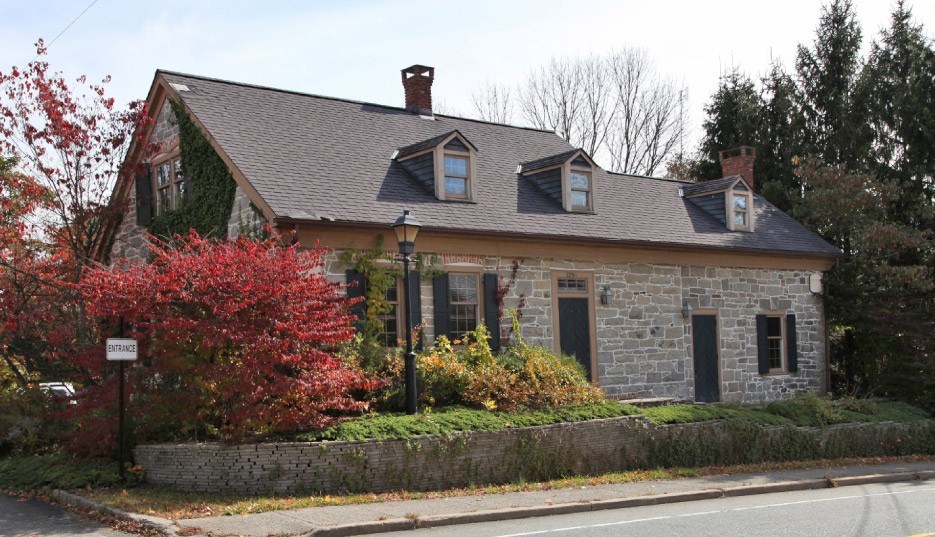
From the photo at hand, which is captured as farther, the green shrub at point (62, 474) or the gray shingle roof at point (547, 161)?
the gray shingle roof at point (547, 161)

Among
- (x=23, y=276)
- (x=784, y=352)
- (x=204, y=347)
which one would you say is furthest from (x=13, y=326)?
(x=784, y=352)

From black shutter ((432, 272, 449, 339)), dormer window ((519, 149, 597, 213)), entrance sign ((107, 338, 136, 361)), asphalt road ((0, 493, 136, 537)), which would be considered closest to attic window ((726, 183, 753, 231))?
dormer window ((519, 149, 597, 213))

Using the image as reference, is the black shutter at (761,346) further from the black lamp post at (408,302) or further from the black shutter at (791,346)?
the black lamp post at (408,302)

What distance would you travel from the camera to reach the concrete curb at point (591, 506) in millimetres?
9000

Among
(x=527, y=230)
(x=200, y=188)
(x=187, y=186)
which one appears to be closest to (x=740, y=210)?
(x=527, y=230)

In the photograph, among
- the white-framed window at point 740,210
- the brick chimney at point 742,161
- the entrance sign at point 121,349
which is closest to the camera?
the entrance sign at point 121,349

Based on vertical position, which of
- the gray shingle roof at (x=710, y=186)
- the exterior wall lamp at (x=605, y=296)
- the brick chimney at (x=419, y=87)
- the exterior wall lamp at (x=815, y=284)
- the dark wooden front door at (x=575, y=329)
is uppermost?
the brick chimney at (x=419, y=87)

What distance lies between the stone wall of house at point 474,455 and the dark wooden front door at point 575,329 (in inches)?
146

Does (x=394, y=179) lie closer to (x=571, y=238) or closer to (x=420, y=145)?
(x=420, y=145)

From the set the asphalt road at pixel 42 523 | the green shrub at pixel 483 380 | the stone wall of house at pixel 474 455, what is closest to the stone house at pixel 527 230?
the green shrub at pixel 483 380

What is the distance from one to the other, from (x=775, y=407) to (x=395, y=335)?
7633mm

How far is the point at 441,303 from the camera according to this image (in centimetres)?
1606

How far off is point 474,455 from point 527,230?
6.23 m

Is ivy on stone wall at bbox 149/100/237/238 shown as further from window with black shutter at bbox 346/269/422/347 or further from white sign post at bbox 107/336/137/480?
white sign post at bbox 107/336/137/480
